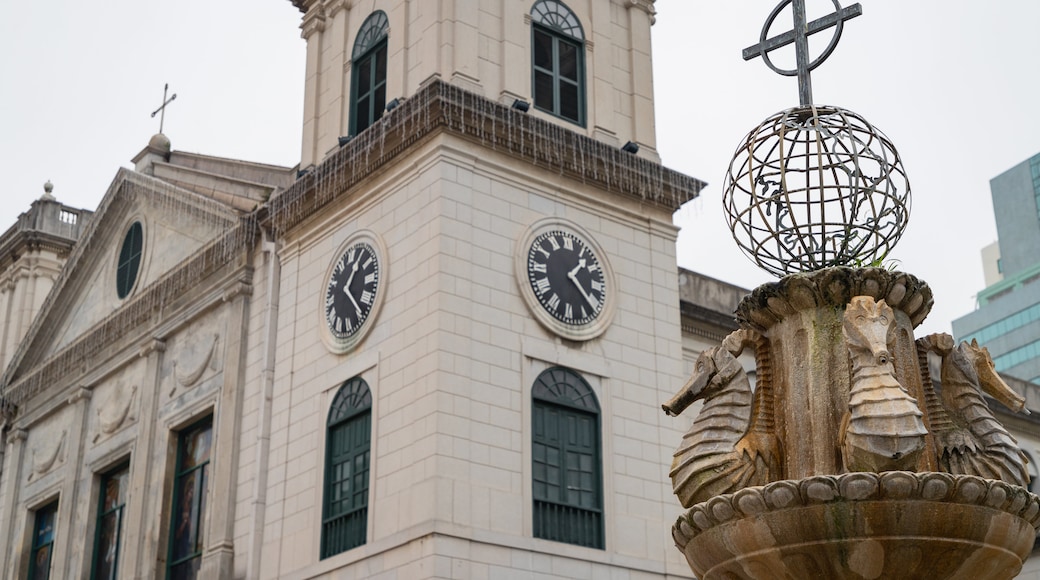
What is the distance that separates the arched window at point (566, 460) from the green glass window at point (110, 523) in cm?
973

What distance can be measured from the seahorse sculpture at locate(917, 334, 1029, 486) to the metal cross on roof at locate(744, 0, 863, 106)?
2.14 metres

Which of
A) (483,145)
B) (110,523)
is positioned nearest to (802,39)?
(483,145)

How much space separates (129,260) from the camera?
1167 inches

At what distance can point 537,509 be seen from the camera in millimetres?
20062

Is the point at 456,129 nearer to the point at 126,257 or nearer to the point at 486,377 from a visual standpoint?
the point at 486,377

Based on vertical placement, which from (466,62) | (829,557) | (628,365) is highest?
(466,62)

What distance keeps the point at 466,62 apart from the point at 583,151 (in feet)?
7.78

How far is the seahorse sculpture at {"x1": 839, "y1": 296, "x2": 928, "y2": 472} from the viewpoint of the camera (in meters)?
8.38

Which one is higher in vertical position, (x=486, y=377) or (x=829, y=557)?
(x=486, y=377)

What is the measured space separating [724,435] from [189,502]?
17.2 m

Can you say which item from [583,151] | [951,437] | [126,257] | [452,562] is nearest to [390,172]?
[583,151]

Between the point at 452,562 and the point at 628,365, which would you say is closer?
the point at 452,562

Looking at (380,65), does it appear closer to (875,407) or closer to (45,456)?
(45,456)

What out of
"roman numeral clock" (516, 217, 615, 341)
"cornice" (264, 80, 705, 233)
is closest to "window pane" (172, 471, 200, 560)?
"cornice" (264, 80, 705, 233)
